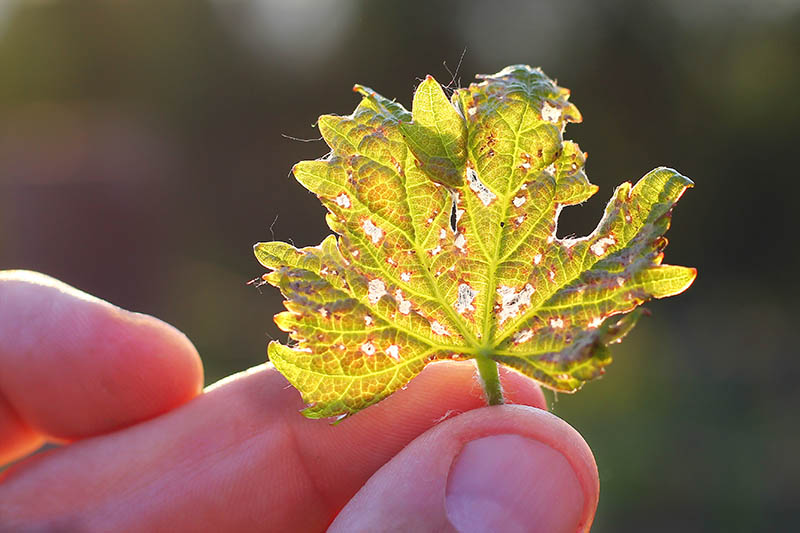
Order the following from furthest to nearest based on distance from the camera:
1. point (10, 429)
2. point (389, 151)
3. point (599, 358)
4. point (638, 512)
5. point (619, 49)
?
point (619, 49), point (638, 512), point (10, 429), point (389, 151), point (599, 358)

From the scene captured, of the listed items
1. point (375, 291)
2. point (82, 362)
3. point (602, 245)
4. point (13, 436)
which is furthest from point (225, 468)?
point (602, 245)

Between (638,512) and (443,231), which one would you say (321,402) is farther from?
(638,512)

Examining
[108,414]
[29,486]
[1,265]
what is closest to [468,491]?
[108,414]

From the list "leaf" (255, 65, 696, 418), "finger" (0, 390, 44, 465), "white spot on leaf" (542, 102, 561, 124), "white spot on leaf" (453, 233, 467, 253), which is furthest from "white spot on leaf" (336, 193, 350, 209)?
"finger" (0, 390, 44, 465)

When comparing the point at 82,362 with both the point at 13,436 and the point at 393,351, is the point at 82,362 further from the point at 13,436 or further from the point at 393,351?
the point at 393,351

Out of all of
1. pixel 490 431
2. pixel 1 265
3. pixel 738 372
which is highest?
pixel 490 431

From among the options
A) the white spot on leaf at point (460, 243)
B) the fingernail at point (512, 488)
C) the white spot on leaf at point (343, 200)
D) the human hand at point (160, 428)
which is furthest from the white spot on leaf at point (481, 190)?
the human hand at point (160, 428)

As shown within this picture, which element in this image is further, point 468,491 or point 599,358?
point 468,491

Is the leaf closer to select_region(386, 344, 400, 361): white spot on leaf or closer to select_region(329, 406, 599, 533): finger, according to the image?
select_region(386, 344, 400, 361): white spot on leaf
